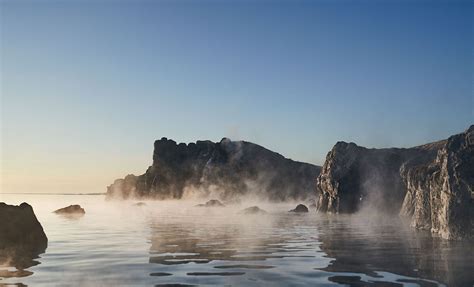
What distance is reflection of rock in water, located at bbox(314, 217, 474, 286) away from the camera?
60.8ft

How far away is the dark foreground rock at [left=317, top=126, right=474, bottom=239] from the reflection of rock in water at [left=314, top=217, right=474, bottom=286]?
4.13 metres

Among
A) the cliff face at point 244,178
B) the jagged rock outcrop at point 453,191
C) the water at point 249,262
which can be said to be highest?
the cliff face at point 244,178

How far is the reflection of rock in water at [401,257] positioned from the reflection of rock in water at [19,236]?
48.2 feet

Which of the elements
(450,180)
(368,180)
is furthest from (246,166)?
(450,180)

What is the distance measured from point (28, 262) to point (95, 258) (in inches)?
118

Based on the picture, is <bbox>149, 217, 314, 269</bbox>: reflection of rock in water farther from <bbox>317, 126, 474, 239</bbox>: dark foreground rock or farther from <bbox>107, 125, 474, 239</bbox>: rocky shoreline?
<bbox>107, 125, 474, 239</bbox>: rocky shoreline

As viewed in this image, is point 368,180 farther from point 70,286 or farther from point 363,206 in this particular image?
point 70,286

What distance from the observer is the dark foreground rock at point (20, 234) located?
2533cm

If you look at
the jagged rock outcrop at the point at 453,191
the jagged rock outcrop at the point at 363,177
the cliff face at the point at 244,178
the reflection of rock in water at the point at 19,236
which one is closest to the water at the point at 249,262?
the reflection of rock in water at the point at 19,236

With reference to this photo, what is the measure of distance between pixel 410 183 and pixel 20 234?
148ft

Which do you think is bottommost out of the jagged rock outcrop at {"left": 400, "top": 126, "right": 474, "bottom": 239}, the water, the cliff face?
the water

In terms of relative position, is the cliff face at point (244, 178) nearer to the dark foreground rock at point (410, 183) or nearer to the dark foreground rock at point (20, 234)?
the dark foreground rock at point (410, 183)

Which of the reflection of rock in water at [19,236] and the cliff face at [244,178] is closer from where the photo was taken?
the reflection of rock in water at [19,236]

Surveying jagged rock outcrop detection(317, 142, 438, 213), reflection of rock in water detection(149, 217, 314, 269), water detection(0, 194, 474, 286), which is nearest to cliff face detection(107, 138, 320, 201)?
jagged rock outcrop detection(317, 142, 438, 213)
